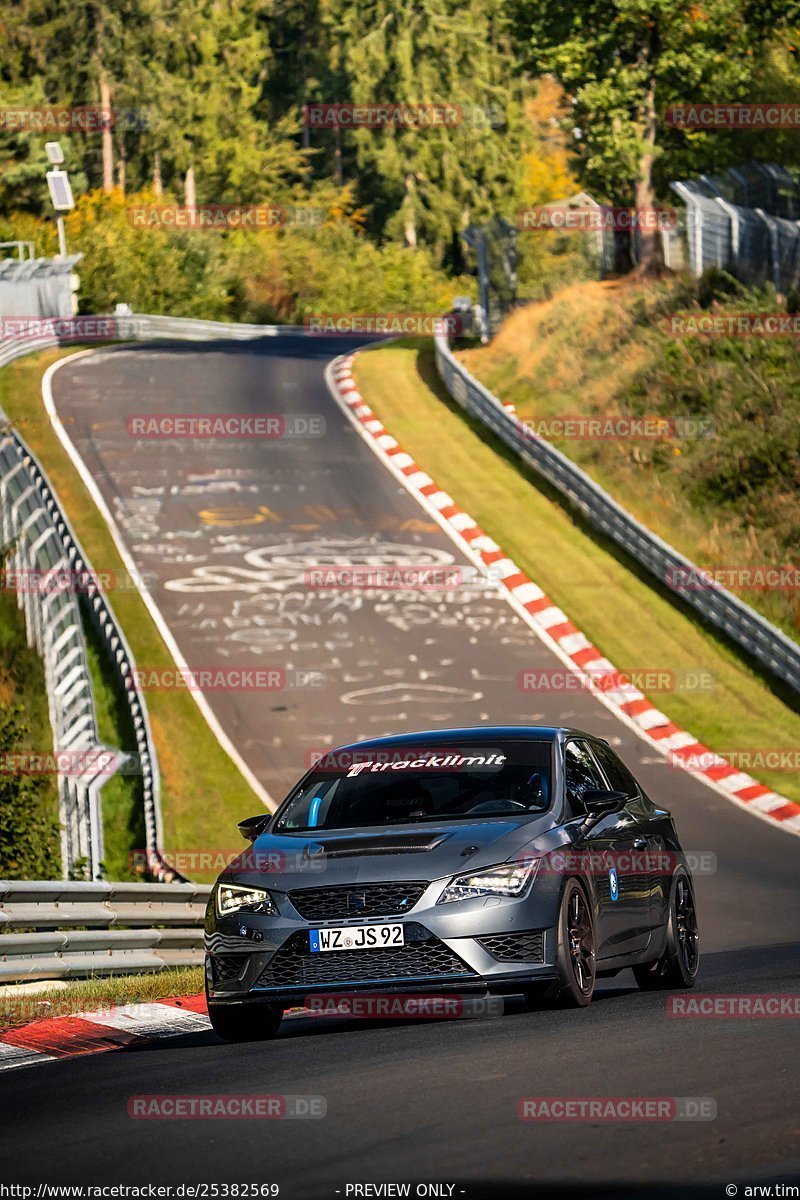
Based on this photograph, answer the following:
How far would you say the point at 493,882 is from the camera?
895cm

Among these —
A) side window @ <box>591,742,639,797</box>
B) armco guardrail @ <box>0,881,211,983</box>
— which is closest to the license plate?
side window @ <box>591,742,639,797</box>

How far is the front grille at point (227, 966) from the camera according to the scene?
358 inches

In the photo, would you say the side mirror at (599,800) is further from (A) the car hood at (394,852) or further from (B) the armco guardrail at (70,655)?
(B) the armco guardrail at (70,655)

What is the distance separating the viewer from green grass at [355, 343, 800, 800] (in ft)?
80.7

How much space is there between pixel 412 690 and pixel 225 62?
256 feet

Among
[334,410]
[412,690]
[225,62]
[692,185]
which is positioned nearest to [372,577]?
[412,690]

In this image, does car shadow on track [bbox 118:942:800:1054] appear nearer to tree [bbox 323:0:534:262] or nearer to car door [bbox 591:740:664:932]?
car door [bbox 591:740:664:932]

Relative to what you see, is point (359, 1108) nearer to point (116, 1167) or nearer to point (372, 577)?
point (116, 1167)

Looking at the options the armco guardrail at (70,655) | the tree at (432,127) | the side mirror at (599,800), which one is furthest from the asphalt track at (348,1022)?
the tree at (432,127)

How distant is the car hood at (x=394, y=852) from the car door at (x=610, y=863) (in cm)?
39

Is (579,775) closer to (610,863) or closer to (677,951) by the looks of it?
(610,863)

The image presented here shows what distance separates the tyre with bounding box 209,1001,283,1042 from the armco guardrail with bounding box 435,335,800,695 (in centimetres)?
1681

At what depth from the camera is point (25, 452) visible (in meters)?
28.7

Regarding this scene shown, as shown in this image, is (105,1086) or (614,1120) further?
(105,1086)
